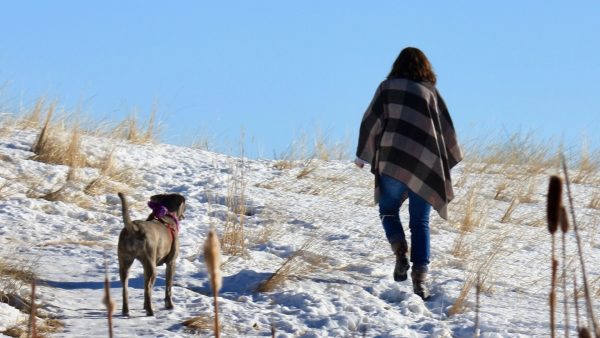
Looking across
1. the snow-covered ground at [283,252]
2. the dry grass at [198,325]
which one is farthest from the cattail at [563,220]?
the dry grass at [198,325]

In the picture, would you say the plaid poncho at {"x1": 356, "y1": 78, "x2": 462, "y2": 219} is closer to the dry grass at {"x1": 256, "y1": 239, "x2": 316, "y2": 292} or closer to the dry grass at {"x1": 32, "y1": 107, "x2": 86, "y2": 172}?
the dry grass at {"x1": 256, "y1": 239, "x2": 316, "y2": 292}

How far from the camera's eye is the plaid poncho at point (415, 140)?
5.70 m

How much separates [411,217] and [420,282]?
17.7 inches

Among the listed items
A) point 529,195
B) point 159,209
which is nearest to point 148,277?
point 159,209

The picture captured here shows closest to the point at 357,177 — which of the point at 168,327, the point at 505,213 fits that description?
the point at 505,213

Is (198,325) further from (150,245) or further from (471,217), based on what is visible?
(471,217)

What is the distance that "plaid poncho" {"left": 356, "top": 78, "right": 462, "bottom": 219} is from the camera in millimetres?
5695

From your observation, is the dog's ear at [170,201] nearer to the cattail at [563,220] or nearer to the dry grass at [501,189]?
the cattail at [563,220]

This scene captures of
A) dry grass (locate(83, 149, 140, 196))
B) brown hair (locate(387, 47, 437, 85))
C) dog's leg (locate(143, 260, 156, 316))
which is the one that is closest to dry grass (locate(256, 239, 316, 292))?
dog's leg (locate(143, 260, 156, 316))

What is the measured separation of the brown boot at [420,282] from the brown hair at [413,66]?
1215 millimetres

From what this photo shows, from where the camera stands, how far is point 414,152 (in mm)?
5715

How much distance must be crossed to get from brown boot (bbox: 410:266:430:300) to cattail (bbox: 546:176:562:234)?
456 centimetres

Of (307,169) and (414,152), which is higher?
(307,169)

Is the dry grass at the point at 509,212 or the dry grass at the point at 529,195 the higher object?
the dry grass at the point at 529,195
